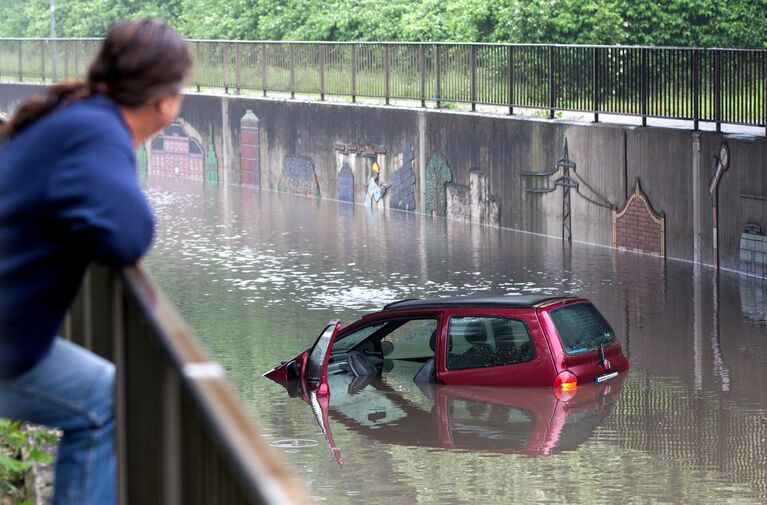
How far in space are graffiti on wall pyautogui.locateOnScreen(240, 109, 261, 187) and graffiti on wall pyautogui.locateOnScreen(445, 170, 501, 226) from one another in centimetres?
1094

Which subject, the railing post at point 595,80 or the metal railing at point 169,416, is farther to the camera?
the railing post at point 595,80

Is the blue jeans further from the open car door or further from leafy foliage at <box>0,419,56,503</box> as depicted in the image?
the open car door

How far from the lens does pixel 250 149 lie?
140 feet

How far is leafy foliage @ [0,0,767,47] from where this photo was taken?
41.4m

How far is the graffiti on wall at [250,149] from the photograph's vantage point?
4231 cm

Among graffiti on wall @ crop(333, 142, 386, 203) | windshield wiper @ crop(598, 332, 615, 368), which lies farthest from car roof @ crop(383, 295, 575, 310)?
graffiti on wall @ crop(333, 142, 386, 203)

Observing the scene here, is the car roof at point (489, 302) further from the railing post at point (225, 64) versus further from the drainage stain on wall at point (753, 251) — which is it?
the railing post at point (225, 64)

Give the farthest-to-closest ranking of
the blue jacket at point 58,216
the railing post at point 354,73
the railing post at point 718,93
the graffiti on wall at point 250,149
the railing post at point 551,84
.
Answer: the graffiti on wall at point 250,149
the railing post at point 354,73
the railing post at point 551,84
the railing post at point 718,93
the blue jacket at point 58,216

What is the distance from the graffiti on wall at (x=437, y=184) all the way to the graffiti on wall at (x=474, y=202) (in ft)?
0.58

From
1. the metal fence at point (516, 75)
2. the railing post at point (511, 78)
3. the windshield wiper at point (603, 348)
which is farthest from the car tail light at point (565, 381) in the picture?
the railing post at point (511, 78)

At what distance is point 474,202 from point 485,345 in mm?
16774

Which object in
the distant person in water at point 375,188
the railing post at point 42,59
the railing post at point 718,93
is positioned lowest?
the distant person in water at point 375,188

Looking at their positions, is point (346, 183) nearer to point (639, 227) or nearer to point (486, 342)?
point (639, 227)

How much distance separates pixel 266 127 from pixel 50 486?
Answer: 1402 inches
